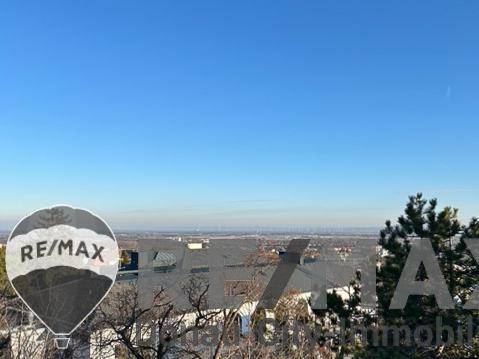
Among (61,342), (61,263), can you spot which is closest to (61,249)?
(61,263)

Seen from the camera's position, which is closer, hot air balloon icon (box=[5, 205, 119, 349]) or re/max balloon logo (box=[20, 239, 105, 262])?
hot air balloon icon (box=[5, 205, 119, 349])

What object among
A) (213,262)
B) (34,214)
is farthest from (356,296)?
(34,214)

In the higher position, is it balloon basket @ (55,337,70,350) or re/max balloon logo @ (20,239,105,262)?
re/max balloon logo @ (20,239,105,262)

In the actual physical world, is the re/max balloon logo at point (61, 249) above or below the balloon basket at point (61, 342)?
above

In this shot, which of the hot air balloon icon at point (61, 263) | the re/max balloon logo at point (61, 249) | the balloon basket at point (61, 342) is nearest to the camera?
the balloon basket at point (61, 342)

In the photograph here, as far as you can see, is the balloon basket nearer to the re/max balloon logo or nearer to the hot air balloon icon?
the hot air balloon icon

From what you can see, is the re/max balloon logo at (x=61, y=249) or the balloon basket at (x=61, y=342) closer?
the balloon basket at (x=61, y=342)

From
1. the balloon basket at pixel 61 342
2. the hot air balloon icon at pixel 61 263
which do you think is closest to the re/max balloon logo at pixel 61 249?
the hot air balloon icon at pixel 61 263

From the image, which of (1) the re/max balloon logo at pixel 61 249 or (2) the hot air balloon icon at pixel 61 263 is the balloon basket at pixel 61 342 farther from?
(1) the re/max balloon logo at pixel 61 249

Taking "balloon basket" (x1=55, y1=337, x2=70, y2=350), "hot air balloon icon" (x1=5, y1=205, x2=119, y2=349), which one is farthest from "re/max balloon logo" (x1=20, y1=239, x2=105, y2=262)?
"balloon basket" (x1=55, y1=337, x2=70, y2=350)
